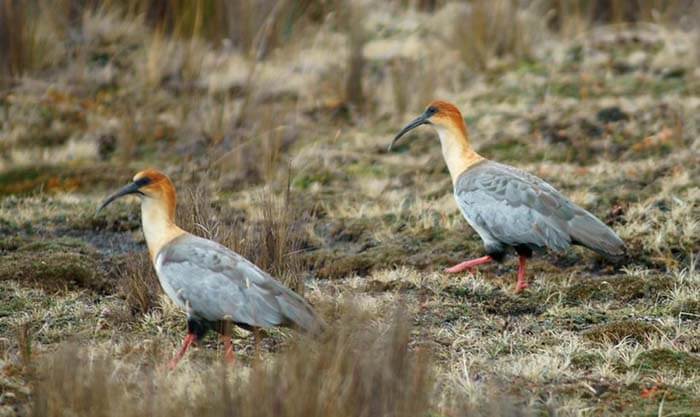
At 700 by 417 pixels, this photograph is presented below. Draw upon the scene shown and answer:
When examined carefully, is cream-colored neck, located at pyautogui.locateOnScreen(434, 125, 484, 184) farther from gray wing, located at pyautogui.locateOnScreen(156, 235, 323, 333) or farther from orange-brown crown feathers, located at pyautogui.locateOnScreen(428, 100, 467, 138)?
gray wing, located at pyautogui.locateOnScreen(156, 235, 323, 333)

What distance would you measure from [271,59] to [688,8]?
544 cm

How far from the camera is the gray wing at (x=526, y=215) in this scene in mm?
7465

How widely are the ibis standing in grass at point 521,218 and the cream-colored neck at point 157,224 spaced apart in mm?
2305

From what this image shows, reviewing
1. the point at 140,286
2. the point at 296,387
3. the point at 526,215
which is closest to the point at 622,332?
the point at 526,215

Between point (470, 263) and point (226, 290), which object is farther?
point (470, 263)

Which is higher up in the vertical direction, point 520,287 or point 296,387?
point 296,387

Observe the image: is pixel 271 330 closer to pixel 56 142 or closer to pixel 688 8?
pixel 56 142

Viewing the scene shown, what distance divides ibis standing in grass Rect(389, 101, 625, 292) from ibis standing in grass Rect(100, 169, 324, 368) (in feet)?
7.57

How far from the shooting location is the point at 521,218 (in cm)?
762

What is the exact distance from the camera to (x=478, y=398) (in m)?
4.93

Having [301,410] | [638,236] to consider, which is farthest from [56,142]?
[301,410]

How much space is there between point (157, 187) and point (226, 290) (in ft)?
2.75

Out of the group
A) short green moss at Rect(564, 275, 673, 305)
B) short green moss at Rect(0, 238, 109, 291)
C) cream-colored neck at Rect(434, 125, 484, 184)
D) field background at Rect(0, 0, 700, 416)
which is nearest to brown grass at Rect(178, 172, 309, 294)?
field background at Rect(0, 0, 700, 416)

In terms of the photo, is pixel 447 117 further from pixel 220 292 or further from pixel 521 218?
pixel 220 292
